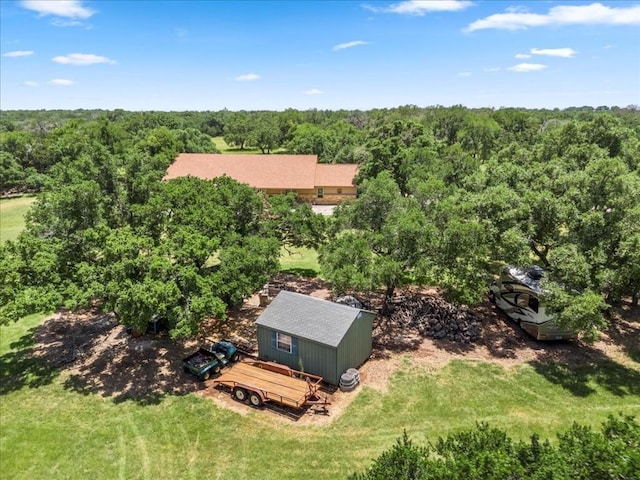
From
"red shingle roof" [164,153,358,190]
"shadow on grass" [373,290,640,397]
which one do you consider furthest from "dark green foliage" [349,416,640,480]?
"red shingle roof" [164,153,358,190]

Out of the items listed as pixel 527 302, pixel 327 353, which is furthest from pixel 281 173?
pixel 327 353

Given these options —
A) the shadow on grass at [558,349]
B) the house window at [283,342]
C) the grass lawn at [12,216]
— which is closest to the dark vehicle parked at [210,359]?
the house window at [283,342]

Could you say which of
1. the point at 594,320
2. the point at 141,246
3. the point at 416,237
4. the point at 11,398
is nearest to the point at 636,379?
the point at 594,320

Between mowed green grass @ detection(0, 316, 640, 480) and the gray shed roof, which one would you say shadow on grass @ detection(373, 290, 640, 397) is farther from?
the gray shed roof

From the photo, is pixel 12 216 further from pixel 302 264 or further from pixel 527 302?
pixel 527 302

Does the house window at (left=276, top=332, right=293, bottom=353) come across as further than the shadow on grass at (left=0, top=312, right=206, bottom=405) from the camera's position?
Yes

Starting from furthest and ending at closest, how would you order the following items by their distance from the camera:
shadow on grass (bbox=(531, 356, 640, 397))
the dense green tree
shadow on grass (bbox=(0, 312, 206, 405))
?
the dense green tree < shadow on grass (bbox=(0, 312, 206, 405)) < shadow on grass (bbox=(531, 356, 640, 397))
